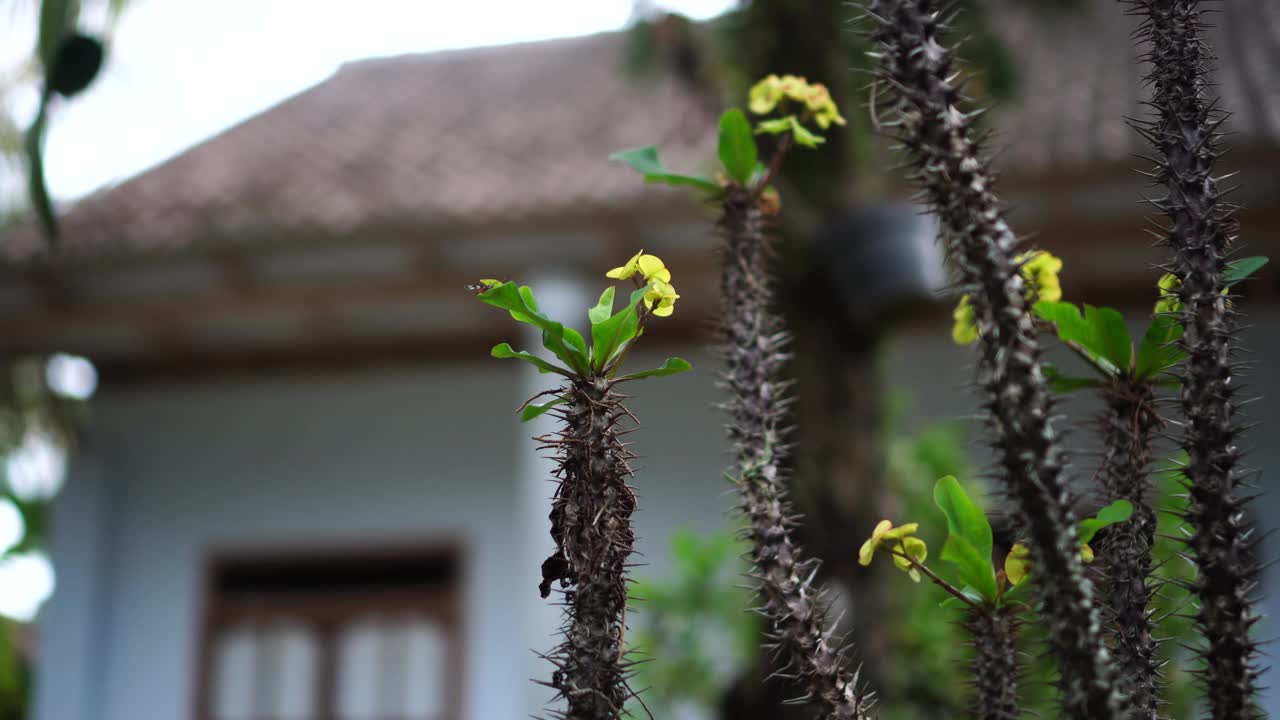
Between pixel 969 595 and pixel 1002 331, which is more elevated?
pixel 1002 331

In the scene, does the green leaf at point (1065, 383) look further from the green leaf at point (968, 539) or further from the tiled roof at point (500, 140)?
the tiled roof at point (500, 140)

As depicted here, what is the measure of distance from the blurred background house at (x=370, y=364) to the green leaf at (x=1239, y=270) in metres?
4.46

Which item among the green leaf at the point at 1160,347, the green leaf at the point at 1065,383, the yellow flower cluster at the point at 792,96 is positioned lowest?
the green leaf at the point at 1065,383

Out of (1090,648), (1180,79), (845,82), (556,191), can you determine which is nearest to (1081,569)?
(1090,648)

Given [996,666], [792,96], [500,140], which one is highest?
[500,140]

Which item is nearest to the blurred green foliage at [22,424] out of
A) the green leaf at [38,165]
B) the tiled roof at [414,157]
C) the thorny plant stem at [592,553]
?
the tiled roof at [414,157]

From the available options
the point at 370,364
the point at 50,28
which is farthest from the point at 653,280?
the point at 370,364

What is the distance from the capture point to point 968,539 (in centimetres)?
87

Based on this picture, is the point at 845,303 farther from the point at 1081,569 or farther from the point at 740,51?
the point at 1081,569

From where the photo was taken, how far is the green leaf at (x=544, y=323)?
82 centimetres

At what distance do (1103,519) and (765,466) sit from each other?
0.30 metres

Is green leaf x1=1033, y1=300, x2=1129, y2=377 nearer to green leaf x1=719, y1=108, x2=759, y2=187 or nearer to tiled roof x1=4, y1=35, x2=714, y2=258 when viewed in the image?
green leaf x1=719, y1=108, x2=759, y2=187

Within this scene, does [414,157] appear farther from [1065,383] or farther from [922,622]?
[1065,383]

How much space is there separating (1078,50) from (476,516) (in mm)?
4945
